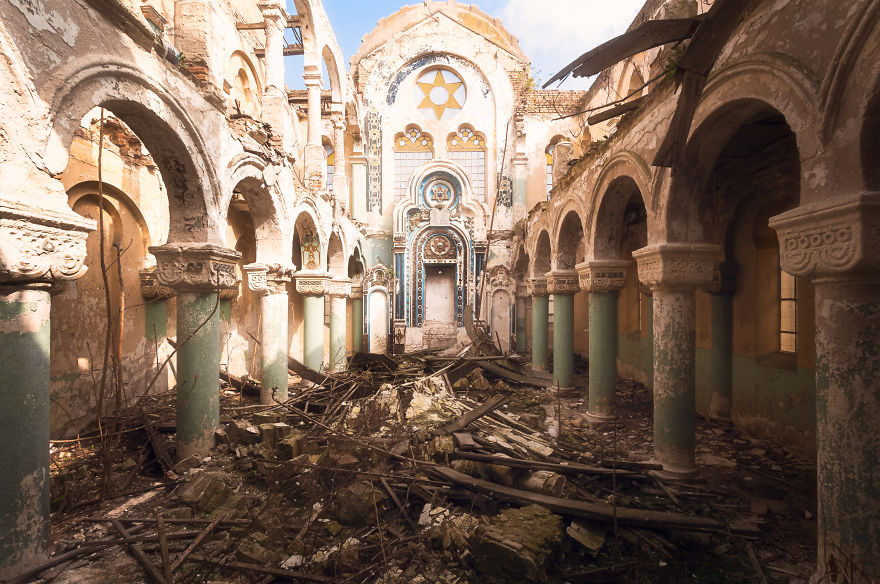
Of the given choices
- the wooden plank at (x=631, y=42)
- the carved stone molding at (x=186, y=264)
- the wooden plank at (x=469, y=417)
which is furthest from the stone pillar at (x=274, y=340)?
the wooden plank at (x=631, y=42)

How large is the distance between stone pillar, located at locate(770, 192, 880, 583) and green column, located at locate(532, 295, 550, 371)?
8.88 metres

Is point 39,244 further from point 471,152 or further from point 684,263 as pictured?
point 471,152

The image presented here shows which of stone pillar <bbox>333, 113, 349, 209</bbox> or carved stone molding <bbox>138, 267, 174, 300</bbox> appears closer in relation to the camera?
carved stone molding <bbox>138, 267, 174, 300</bbox>

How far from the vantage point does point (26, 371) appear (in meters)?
3.24

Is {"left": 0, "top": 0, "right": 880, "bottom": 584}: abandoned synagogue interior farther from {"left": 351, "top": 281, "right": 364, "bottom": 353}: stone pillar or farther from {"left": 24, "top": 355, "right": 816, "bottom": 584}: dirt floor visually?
{"left": 351, "top": 281, "right": 364, "bottom": 353}: stone pillar

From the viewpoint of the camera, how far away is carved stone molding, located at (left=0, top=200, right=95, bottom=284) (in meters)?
2.95

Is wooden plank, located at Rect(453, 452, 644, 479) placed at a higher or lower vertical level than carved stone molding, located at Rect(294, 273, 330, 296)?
lower

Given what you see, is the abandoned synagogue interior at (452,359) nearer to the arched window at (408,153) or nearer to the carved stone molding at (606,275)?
the carved stone molding at (606,275)

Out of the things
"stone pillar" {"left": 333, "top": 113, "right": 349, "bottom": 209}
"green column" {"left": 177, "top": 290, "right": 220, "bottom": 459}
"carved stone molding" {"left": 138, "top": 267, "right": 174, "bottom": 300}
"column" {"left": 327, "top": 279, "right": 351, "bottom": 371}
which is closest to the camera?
"green column" {"left": 177, "top": 290, "right": 220, "bottom": 459}

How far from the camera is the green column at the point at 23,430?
3.11 m

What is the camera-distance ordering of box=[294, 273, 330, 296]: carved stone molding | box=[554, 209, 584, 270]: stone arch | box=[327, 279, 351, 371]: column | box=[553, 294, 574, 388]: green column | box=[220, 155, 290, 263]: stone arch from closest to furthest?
box=[220, 155, 290, 263]: stone arch → box=[554, 209, 584, 270]: stone arch → box=[553, 294, 574, 388]: green column → box=[294, 273, 330, 296]: carved stone molding → box=[327, 279, 351, 371]: column

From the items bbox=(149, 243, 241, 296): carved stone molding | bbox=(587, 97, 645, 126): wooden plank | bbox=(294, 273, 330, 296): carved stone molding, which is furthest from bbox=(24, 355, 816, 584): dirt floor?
bbox=(294, 273, 330, 296): carved stone molding

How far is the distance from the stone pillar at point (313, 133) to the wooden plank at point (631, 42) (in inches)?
305

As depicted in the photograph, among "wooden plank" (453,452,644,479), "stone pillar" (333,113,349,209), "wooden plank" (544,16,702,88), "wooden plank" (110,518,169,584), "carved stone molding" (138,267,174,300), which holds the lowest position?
"wooden plank" (110,518,169,584)
